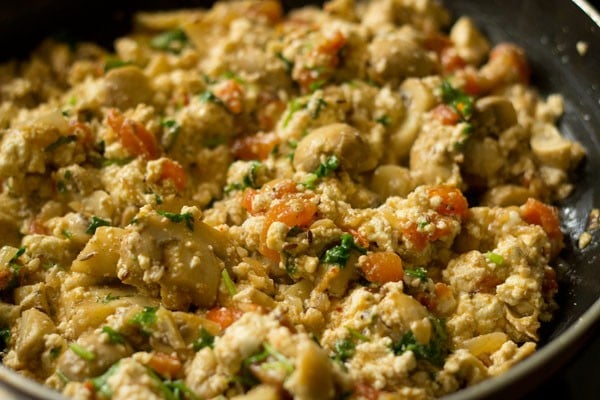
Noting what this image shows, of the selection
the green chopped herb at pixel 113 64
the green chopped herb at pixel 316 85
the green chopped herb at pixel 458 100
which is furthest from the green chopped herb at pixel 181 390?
the green chopped herb at pixel 113 64

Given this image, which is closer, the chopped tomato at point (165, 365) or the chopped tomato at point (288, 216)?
the chopped tomato at point (165, 365)

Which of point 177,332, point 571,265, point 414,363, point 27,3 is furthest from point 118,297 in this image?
point 27,3

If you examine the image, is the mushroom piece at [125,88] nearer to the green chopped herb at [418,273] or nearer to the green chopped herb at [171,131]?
the green chopped herb at [171,131]

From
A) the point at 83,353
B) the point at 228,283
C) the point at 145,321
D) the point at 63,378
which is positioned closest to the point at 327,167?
the point at 228,283

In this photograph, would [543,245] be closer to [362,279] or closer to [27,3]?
[362,279]

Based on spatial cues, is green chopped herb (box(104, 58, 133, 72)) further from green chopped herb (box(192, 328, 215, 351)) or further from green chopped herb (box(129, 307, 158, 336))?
green chopped herb (box(192, 328, 215, 351))
